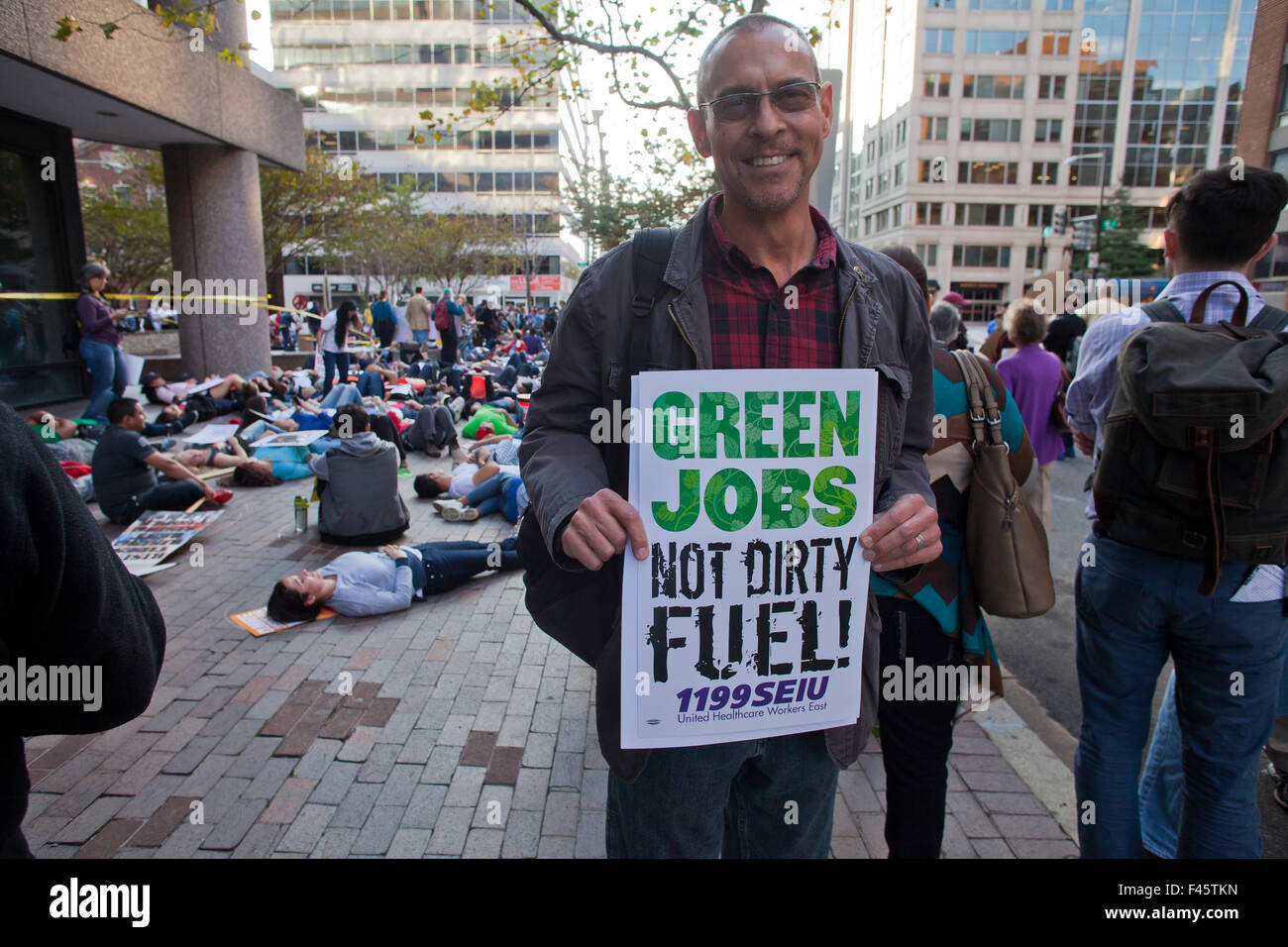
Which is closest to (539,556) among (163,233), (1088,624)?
(1088,624)

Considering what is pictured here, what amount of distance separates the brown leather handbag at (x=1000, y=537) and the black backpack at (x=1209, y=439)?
285 mm

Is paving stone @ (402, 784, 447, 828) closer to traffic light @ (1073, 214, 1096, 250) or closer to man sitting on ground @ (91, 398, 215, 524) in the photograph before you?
man sitting on ground @ (91, 398, 215, 524)

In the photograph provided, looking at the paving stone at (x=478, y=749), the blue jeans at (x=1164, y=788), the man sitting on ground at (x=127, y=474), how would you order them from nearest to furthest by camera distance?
the blue jeans at (x=1164, y=788)
the paving stone at (x=478, y=749)
the man sitting on ground at (x=127, y=474)

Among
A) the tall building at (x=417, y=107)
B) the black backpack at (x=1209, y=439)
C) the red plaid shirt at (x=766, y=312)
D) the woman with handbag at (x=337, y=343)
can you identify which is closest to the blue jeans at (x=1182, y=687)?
the black backpack at (x=1209, y=439)

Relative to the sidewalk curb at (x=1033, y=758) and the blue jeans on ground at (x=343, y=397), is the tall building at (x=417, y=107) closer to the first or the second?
the blue jeans on ground at (x=343, y=397)

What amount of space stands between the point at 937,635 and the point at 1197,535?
76 cm

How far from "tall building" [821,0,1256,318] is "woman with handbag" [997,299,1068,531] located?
6804cm

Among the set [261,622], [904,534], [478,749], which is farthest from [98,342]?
[904,534]

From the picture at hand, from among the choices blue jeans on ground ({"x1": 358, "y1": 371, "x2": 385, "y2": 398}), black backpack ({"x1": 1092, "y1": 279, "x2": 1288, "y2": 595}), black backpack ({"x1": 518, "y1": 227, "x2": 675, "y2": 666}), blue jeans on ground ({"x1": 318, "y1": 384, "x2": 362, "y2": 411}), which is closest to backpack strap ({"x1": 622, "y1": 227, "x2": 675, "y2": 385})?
black backpack ({"x1": 518, "y1": 227, "x2": 675, "y2": 666})

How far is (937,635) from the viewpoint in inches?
92.6

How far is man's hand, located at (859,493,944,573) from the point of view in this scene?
1.62 metres

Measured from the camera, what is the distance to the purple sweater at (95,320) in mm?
10898

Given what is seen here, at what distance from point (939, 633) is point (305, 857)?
2473mm

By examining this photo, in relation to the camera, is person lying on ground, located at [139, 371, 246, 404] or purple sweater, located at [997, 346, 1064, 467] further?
person lying on ground, located at [139, 371, 246, 404]
